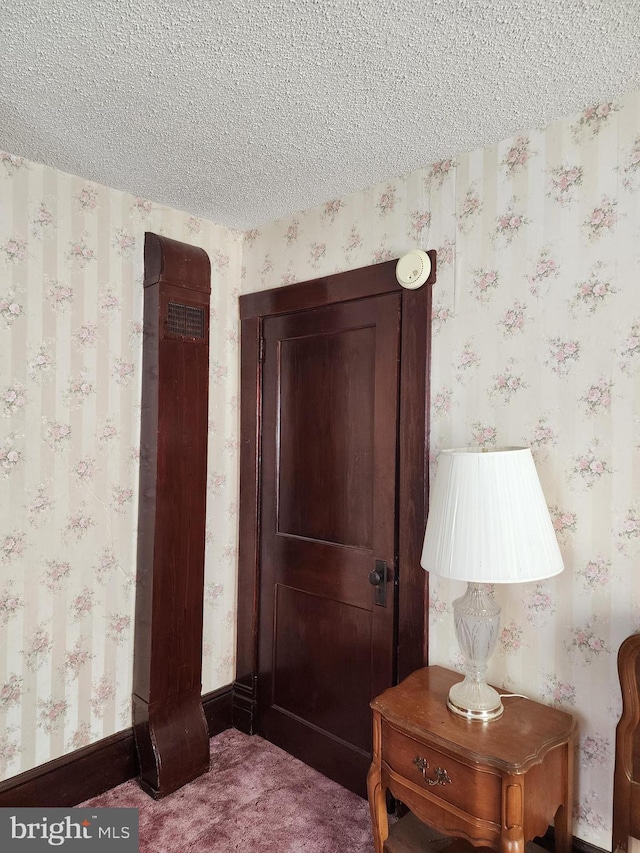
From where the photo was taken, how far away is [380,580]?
7.35ft

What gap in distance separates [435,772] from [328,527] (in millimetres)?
1039

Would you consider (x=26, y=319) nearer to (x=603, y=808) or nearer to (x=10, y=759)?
(x=10, y=759)

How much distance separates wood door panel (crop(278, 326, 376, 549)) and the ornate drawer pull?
0.81 m

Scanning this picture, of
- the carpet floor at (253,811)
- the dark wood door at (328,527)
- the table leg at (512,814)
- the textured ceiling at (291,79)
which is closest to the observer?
the textured ceiling at (291,79)

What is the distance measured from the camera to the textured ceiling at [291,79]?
1354 mm

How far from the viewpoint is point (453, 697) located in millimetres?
1759

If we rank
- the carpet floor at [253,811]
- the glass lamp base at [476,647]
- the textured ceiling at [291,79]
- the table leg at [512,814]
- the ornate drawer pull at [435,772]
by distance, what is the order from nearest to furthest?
the textured ceiling at [291,79]
the table leg at [512,814]
the ornate drawer pull at [435,772]
the glass lamp base at [476,647]
the carpet floor at [253,811]

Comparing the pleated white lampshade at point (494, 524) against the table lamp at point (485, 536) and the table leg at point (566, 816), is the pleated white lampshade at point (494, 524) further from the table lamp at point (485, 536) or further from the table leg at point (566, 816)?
the table leg at point (566, 816)

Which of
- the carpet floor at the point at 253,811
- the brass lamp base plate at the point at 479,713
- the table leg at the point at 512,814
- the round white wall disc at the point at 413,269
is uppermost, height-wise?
the round white wall disc at the point at 413,269

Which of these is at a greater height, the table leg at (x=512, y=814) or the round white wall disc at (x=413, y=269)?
the round white wall disc at (x=413, y=269)

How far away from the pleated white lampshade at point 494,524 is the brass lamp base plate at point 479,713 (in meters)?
0.43

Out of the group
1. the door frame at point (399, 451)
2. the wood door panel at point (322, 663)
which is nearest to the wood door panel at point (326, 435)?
the door frame at point (399, 451)

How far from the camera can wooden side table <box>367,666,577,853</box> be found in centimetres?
150

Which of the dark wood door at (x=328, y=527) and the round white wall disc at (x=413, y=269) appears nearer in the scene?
the round white wall disc at (x=413, y=269)
